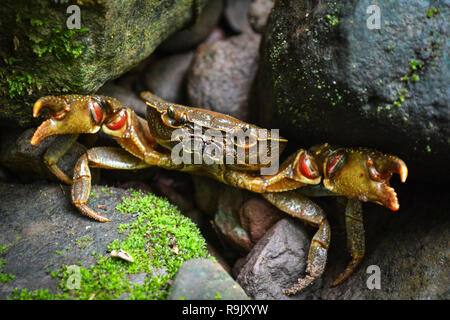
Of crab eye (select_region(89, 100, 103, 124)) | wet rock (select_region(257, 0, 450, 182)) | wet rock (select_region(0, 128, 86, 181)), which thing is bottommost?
wet rock (select_region(0, 128, 86, 181))

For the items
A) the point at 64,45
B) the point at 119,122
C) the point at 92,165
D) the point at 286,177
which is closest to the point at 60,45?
the point at 64,45

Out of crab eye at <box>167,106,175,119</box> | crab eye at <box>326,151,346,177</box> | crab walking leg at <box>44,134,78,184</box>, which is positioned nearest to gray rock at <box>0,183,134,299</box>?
crab walking leg at <box>44,134,78,184</box>

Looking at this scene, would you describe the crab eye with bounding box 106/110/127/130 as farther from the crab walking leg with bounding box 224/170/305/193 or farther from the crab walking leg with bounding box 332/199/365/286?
the crab walking leg with bounding box 332/199/365/286

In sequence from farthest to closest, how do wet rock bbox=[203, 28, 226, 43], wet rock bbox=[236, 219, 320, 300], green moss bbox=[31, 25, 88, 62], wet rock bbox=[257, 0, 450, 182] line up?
wet rock bbox=[203, 28, 226, 43] → wet rock bbox=[236, 219, 320, 300] → green moss bbox=[31, 25, 88, 62] → wet rock bbox=[257, 0, 450, 182]

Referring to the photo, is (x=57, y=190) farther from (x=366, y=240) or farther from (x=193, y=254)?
(x=366, y=240)

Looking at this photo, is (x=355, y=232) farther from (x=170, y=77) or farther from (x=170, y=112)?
(x=170, y=77)

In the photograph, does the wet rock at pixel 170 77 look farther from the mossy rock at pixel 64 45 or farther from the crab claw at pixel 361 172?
the crab claw at pixel 361 172

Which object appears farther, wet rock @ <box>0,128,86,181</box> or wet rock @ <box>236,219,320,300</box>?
wet rock @ <box>0,128,86,181</box>

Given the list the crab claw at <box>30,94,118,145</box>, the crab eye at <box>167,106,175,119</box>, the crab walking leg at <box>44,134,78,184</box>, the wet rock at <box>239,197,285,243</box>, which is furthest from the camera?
the wet rock at <box>239,197,285,243</box>

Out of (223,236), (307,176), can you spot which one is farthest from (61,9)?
(223,236)
